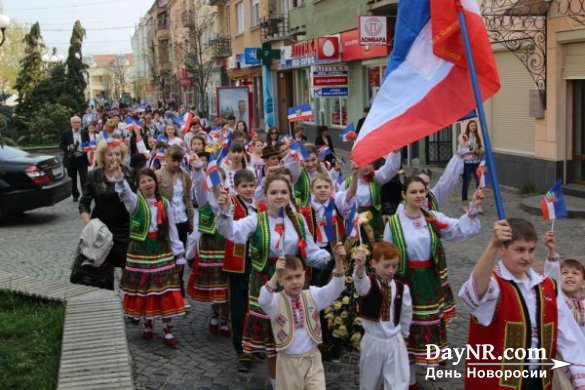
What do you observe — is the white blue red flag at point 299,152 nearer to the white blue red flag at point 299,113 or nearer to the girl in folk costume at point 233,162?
the girl in folk costume at point 233,162

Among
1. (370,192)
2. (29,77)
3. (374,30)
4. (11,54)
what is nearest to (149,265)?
(370,192)

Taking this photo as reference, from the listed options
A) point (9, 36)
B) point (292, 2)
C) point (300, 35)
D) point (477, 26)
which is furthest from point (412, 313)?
point (9, 36)

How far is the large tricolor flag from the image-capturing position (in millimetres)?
4465

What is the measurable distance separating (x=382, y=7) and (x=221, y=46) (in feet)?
87.7

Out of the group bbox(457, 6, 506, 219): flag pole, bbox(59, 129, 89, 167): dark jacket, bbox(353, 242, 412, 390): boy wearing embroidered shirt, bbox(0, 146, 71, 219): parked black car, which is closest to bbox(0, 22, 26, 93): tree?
bbox(59, 129, 89, 167): dark jacket

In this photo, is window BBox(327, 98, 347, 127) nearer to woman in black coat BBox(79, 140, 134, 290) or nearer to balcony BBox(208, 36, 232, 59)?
balcony BBox(208, 36, 232, 59)

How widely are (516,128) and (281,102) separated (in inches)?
829

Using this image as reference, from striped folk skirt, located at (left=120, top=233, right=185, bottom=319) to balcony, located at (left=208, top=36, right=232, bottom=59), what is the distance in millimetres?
39550

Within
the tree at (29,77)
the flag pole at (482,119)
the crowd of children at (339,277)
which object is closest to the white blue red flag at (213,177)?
the crowd of children at (339,277)

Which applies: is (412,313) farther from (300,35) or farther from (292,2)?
(292,2)

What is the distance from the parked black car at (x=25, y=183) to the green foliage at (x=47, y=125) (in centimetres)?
1970

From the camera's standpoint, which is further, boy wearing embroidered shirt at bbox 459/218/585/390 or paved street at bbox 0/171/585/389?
paved street at bbox 0/171/585/389

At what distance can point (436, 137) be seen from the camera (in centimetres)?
2039

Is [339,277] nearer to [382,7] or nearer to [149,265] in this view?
[149,265]
